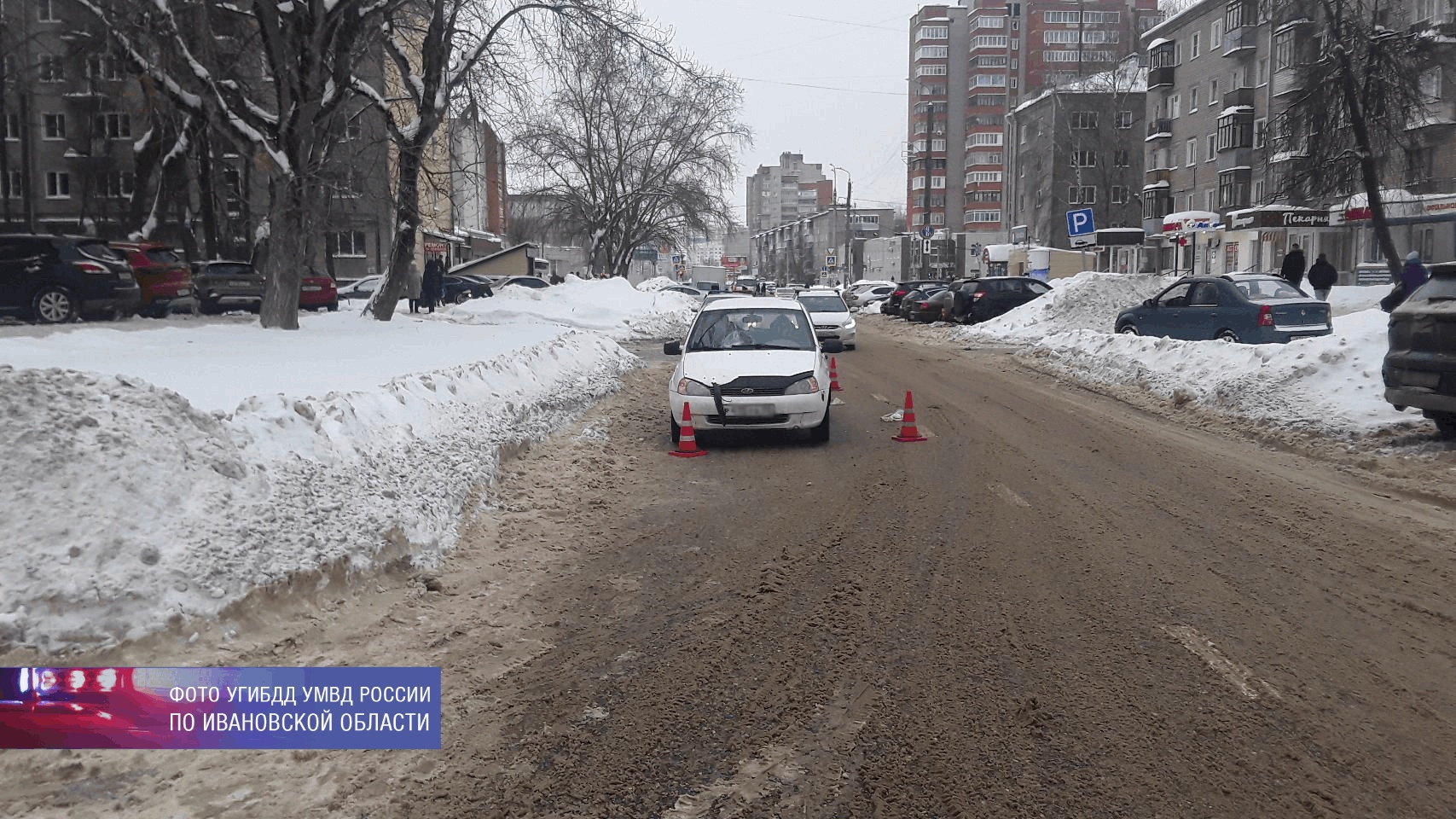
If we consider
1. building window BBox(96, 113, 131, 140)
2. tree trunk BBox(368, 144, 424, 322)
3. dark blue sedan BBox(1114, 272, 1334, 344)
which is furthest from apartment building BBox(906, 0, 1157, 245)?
tree trunk BBox(368, 144, 424, 322)

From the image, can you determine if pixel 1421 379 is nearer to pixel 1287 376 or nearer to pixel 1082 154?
pixel 1287 376

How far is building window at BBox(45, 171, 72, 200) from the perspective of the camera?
5600cm

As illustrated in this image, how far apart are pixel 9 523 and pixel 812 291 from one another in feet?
85.8

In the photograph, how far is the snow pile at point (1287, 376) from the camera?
11555 mm

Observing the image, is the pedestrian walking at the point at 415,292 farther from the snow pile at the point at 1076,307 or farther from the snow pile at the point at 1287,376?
the snow pile at the point at 1287,376

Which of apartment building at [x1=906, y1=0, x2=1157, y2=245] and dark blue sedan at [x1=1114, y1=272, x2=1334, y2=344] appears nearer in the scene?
dark blue sedan at [x1=1114, y1=272, x2=1334, y2=344]

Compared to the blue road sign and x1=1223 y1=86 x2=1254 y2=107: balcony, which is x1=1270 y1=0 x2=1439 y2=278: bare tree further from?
x1=1223 y1=86 x2=1254 y2=107: balcony

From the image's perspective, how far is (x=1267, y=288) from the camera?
1861cm

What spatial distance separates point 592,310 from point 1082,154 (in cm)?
5110

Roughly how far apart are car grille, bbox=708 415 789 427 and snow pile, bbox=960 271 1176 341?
1829 cm

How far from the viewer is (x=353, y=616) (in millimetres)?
5707

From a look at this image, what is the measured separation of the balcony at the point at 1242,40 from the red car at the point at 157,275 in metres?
48.4

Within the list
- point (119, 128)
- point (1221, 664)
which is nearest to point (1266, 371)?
point (1221, 664)

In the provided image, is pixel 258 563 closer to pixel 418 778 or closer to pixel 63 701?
pixel 63 701
